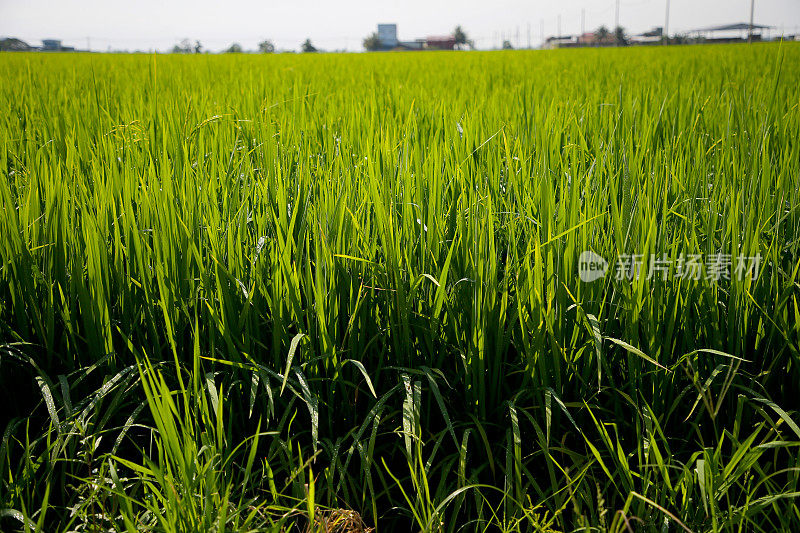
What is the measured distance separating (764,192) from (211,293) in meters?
1.28

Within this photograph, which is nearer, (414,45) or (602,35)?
(414,45)

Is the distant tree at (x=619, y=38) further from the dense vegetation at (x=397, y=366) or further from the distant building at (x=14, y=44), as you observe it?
the dense vegetation at (x=397, y=366)

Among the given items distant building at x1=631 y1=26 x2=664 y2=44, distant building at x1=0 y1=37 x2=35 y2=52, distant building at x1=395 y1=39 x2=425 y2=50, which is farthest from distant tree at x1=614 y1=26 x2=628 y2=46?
distant building at x1=0 y1=37 x2=35 y2=52

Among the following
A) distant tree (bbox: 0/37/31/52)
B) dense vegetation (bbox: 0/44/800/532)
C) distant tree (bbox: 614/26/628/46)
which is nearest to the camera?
dense vegetation (bbox: 0/44/800/532)

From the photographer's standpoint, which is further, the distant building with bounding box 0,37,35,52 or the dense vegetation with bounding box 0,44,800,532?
the distant building with bounding box 0,37,35,52

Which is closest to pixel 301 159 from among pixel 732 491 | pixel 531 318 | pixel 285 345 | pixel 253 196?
pixel 253 196

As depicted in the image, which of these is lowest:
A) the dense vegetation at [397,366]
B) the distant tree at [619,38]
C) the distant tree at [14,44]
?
the dense vegetation at [397,366]

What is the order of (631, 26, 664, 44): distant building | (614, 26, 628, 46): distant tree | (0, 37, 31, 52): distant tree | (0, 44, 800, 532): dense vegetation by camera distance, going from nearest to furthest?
(0, 44, 800, 532): dense vegetation → (0, 37, 31, 52): distant tree → (631, 26, 664, 44): distant building → (614, 26, 628, 46): distant tree

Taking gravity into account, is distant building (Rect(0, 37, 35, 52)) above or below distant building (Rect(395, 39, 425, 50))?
below

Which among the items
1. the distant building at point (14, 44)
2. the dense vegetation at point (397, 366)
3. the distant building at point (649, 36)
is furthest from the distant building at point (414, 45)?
the dense vegetation at point (397, 366)

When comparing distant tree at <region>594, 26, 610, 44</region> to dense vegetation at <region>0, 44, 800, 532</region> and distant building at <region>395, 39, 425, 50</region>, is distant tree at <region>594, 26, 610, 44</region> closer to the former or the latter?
distant building at <region>395, 39, 425, 50</region>

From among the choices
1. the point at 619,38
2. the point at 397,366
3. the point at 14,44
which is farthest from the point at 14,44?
the point at 619,38

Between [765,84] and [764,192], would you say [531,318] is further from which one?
[765,84]

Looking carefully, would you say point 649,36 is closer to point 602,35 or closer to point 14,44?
point 602,35
